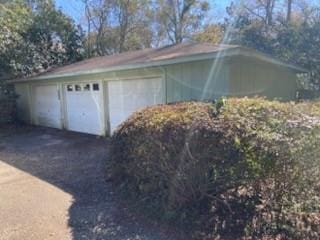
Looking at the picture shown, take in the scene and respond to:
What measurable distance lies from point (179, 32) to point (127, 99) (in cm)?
1603

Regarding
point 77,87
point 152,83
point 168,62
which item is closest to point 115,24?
point 77,87

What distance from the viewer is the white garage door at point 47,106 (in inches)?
561

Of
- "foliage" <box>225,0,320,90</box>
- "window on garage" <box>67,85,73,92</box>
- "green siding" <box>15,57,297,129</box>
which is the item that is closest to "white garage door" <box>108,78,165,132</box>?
"green siding" <box>15,57,297,129</box>

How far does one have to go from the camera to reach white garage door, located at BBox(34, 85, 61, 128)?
14258 millimetres

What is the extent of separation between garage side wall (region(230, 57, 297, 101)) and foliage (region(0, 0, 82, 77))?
13321 millimetres

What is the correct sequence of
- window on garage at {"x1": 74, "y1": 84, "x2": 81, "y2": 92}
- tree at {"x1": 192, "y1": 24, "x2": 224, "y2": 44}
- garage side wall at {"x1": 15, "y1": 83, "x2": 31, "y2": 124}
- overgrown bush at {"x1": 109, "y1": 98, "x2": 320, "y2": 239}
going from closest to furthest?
overgrown bush at {"x1": 109, "y1": 98, "x2": 320, "y2": 239} → window on garage at {"x1": 74, "y1": 84, "x2": 81, "y2": 92} → garage side wall at {"x1": 15, "y1": 83, "x2": 31, "y2": 124} → tree at {"x1": 192, "y1": 24, "x2": 224, "y2": 44}

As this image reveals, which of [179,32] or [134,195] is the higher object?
[179,32]

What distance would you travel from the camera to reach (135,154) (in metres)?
4.83

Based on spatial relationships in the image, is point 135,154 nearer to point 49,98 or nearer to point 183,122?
point 183,122

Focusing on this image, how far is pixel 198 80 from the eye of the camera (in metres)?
8.45

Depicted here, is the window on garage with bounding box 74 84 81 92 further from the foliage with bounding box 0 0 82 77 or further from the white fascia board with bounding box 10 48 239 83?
the foliage with bounding box 0 0 82 77

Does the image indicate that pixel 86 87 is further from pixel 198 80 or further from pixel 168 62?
pixel 198 80

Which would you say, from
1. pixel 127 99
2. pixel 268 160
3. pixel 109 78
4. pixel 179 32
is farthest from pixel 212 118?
pixel 179 32

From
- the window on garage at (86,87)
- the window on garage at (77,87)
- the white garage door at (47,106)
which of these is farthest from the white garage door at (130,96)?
the white garage door at (47,106)
